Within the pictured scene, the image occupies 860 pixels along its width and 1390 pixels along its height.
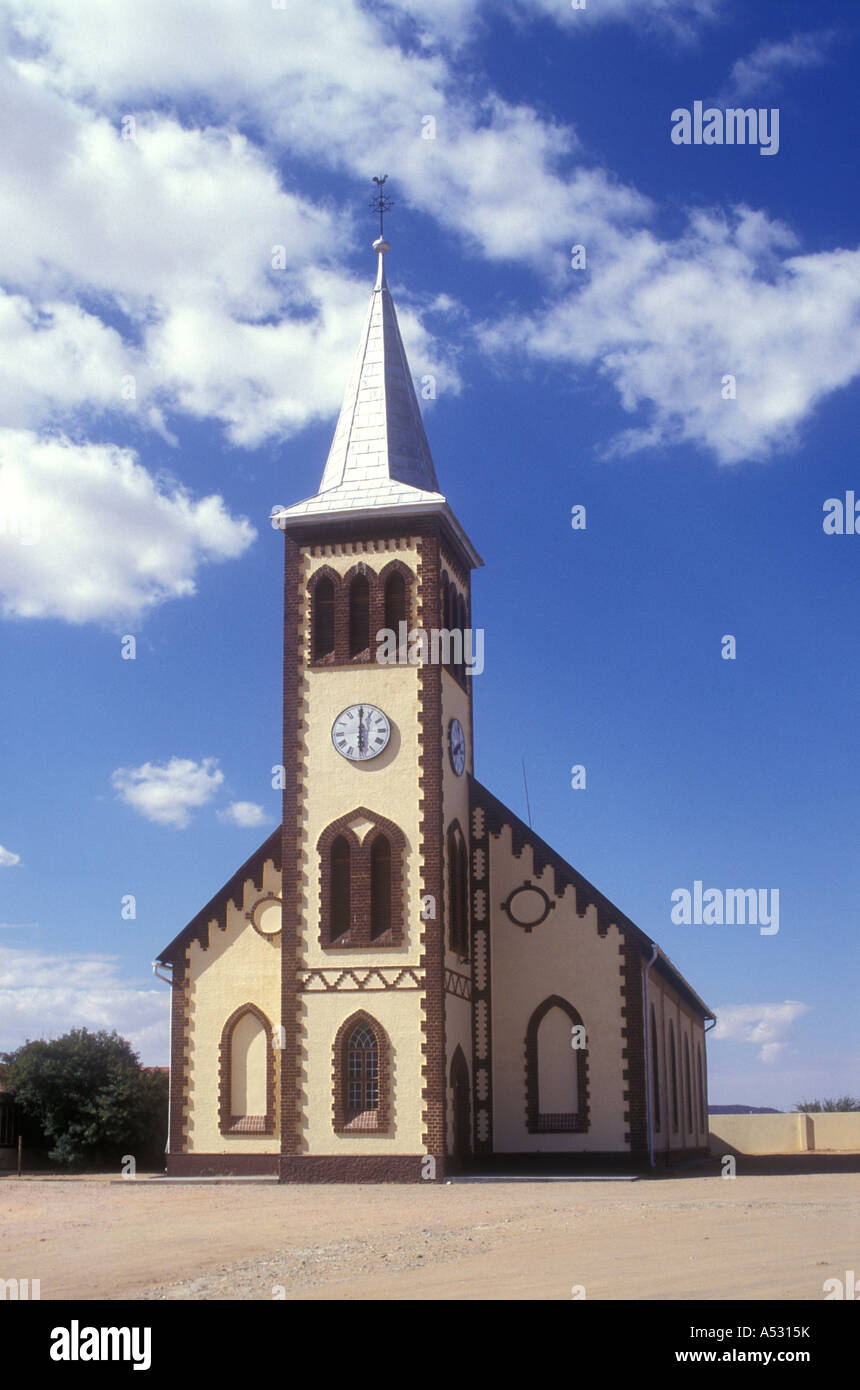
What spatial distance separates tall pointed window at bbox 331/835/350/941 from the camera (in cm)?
3544

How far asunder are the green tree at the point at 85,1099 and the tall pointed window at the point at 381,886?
11.5m

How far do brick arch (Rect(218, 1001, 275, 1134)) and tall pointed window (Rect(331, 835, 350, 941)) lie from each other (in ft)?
12.5

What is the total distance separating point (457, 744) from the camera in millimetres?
38406

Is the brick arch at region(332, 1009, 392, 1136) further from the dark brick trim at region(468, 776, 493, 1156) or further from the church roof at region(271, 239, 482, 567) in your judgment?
the church roof at region(271, 239, 482, 567)

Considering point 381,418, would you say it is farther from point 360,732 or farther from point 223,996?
point 223,996

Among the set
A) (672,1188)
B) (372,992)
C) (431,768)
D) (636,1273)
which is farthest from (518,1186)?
(636,1273)

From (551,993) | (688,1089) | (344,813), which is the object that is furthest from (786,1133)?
(344,813)

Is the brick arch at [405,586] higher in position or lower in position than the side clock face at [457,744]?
higher

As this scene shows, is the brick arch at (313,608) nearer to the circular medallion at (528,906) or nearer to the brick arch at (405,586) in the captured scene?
the brick arch at (405,586)

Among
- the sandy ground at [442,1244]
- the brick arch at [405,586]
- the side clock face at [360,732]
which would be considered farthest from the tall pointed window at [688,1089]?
the brick arch at [405,586]

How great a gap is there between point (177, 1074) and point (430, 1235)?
20140 mm

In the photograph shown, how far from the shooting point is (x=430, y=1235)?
18.8 meters

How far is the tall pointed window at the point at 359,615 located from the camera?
37031mm
